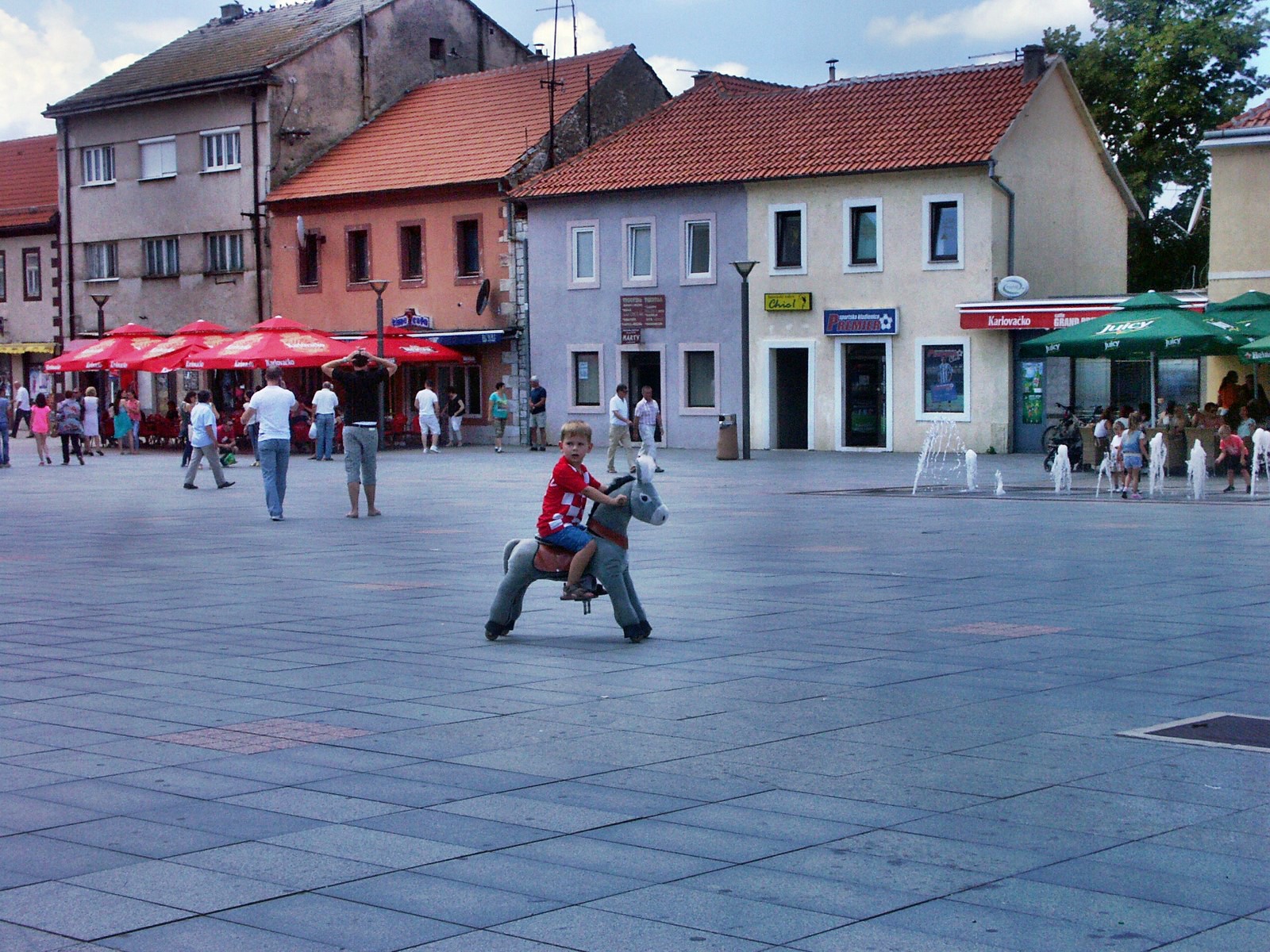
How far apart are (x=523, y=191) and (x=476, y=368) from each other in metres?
5.09

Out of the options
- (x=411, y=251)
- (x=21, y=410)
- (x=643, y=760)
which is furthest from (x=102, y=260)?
(x=643, y=760)

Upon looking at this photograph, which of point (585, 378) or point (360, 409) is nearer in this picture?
point (360, 409)

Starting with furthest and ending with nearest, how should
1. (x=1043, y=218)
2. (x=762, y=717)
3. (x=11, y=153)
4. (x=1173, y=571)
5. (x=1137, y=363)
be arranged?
1. (x=11, y=153)
2. (x=1043, y=218)
3. (x=1137, y=363)
4. (x=1173, y=571)
5. (x=762, y=717)

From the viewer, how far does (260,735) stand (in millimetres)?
7500

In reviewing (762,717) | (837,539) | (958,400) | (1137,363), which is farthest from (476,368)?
(762,717)

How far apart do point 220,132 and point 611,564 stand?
148 ft

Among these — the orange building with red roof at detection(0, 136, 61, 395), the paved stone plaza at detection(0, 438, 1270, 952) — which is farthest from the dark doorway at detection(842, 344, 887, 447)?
the orange building with red roof at detection(0, 136, 61, 395)

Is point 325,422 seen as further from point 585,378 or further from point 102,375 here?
point 102,375

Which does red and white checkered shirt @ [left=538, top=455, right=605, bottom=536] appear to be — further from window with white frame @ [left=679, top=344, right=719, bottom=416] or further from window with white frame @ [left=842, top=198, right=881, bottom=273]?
window with white frame @ [left=679, top=344, right=719, bottom=416]

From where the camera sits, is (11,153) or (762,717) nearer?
(762,717)

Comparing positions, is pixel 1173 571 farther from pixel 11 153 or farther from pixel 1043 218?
pixel 11 153

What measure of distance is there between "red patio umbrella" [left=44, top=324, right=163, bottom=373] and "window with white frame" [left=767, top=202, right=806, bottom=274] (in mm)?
15779

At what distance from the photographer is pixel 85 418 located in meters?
42.2

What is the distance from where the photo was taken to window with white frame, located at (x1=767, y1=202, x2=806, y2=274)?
42.1 meters
